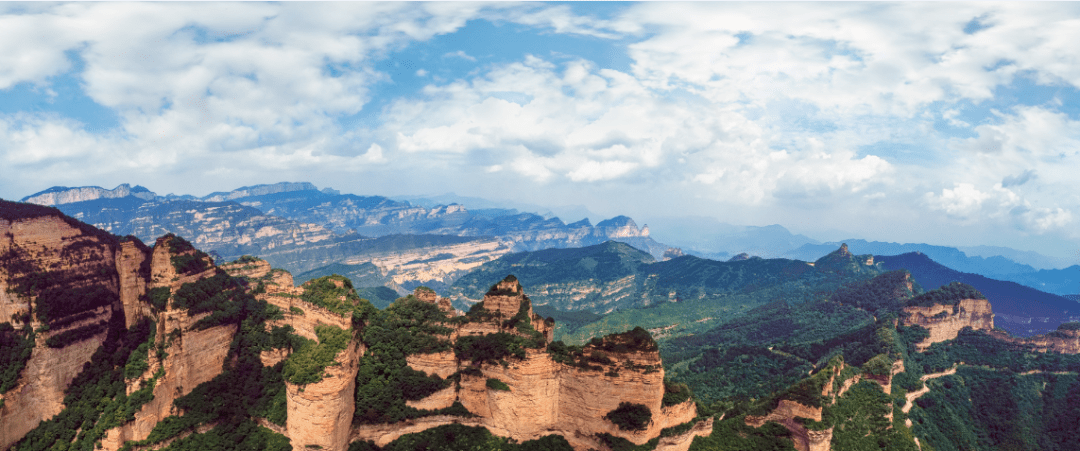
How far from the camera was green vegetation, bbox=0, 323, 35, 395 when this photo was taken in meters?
33.8

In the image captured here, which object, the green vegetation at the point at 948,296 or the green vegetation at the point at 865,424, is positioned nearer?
the green vegetation at the point at 865,424

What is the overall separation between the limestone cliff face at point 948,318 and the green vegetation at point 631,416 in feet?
221

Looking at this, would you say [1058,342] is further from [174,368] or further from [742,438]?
[174,368]

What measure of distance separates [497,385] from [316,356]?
511 inches

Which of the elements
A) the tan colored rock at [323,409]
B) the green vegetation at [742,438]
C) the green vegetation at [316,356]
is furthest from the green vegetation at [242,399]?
the green vegetation at [742,438]

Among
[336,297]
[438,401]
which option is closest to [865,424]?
[438,401]

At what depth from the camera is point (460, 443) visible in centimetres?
3584

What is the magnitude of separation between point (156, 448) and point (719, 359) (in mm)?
73752

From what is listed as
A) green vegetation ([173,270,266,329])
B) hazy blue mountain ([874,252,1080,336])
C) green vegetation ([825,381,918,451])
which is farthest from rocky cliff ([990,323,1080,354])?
green vegetation ([173,270,266,329])

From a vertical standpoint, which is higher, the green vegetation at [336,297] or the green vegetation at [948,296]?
the green vegetation at [336,297]

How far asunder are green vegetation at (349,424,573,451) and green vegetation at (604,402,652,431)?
4.59 meters

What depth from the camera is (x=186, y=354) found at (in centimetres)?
3700

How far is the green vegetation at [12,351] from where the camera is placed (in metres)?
33.8

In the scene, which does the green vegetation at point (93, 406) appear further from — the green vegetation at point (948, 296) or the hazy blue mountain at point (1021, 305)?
the hazy blue mountain at point (1021, 305)
